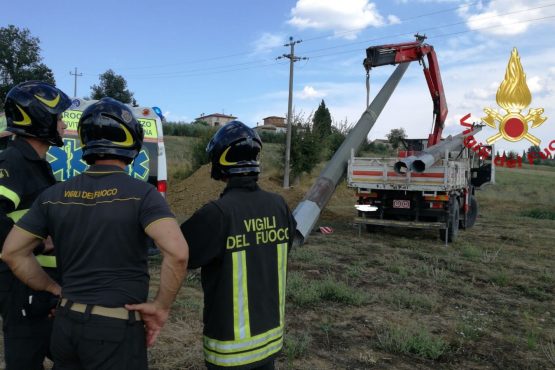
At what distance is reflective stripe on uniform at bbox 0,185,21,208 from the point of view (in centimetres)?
237

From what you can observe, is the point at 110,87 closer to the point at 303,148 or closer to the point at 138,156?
the point at 303,148

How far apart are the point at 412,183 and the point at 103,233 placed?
9.16 m

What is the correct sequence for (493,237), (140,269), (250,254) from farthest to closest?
(493,237) → (250,254) → (140,269)

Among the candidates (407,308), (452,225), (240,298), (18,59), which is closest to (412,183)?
(452,225)

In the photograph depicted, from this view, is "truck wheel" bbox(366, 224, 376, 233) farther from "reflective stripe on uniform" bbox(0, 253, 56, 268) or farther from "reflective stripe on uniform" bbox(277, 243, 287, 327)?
"reflective stripe on uniform" bbox(0, 253, 56, 268)

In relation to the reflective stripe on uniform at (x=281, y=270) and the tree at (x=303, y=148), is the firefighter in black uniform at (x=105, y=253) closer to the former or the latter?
the reflective stripe on uniform at (x=281, y=270)

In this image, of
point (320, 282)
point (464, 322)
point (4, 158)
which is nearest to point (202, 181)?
point (320, 282)

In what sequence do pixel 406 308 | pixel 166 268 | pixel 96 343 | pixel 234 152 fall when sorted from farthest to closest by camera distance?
pixel 406 308, pixel 234 152, pixel 166 268, pixel 96 343

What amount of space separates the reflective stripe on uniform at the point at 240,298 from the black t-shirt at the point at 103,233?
409mm

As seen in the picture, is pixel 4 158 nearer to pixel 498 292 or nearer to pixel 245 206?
pixel 245 206

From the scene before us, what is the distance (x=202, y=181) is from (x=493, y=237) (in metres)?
10.7

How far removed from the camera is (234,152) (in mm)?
2332

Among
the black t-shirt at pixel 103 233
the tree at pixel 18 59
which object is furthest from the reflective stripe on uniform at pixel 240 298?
the tree at pixel 18 59

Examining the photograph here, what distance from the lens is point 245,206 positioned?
7.33 feet
